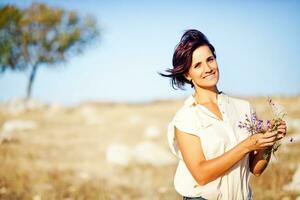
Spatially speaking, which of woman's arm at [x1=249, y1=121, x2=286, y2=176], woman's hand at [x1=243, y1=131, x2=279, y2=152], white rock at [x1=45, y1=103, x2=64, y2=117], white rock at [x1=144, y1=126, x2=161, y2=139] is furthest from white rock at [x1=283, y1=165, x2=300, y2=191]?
white rock at [x1=45, y1=103, x2=64, y2=117]

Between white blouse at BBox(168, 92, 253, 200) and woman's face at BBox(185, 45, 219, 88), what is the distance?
0.46 feet

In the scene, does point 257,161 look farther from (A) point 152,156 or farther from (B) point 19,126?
(B) point 19,126

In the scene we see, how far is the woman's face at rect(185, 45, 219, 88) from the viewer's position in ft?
9.03

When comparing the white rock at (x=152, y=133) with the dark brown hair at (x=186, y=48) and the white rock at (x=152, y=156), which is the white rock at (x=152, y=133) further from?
the dark brown hair at (x=186, y=48)

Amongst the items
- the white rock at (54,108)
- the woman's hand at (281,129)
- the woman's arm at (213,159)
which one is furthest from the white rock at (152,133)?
the woman's hand at (281,129)

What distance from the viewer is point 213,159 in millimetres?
2486

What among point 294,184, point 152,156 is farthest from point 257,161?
point 152,156

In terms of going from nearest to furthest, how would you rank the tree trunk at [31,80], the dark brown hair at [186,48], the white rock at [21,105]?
the dark brown hair at [186,48], the white rock at [21,105], the tree trunk at [31,80]

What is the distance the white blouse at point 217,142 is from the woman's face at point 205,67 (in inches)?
5.6

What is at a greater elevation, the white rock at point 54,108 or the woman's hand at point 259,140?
the woman's hand at point 259,140

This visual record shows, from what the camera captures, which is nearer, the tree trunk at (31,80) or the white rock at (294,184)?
the white rock at (294,184)

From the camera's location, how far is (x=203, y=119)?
2.65m

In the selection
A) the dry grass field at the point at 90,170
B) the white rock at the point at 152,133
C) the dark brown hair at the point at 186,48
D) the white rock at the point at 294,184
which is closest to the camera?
the dark brown hair at the point at 186,48

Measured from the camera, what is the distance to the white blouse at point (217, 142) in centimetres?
259
